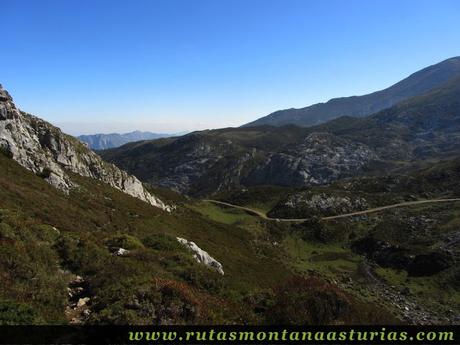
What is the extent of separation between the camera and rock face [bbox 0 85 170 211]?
168 ft

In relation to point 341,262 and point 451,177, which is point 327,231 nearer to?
point 341,262

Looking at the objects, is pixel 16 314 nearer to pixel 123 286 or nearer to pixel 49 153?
pixel 123 286

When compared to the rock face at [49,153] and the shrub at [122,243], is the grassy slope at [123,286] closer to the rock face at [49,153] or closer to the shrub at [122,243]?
the shrub at [122,243]

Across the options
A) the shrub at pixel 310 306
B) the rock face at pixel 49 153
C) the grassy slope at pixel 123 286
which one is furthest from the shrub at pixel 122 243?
the rock face at pixel 49 153

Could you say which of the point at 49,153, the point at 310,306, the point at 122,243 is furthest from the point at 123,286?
the point at 49,153

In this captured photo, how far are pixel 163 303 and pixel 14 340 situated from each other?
15.7 ft

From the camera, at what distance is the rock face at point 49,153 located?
168 ft

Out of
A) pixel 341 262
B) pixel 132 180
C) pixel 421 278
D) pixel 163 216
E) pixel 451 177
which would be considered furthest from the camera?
pixel 451 177

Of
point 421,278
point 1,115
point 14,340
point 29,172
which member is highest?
point 1,115

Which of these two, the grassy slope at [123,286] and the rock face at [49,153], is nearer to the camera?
the grassy slope at [123,286]

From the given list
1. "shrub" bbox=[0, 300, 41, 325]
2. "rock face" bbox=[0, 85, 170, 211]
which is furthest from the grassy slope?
"rock face" bbox=[0, 85, 170, 211]

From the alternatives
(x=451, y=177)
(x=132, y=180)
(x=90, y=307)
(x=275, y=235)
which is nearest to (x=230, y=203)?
(x=275, y=235)

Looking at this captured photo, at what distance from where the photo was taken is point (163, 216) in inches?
2432

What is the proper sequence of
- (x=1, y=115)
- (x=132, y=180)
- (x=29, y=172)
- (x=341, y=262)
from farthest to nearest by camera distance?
(x=132, y=180) → (x=341, y=262) → (x=1, y=115) → (x=29, y=172)
